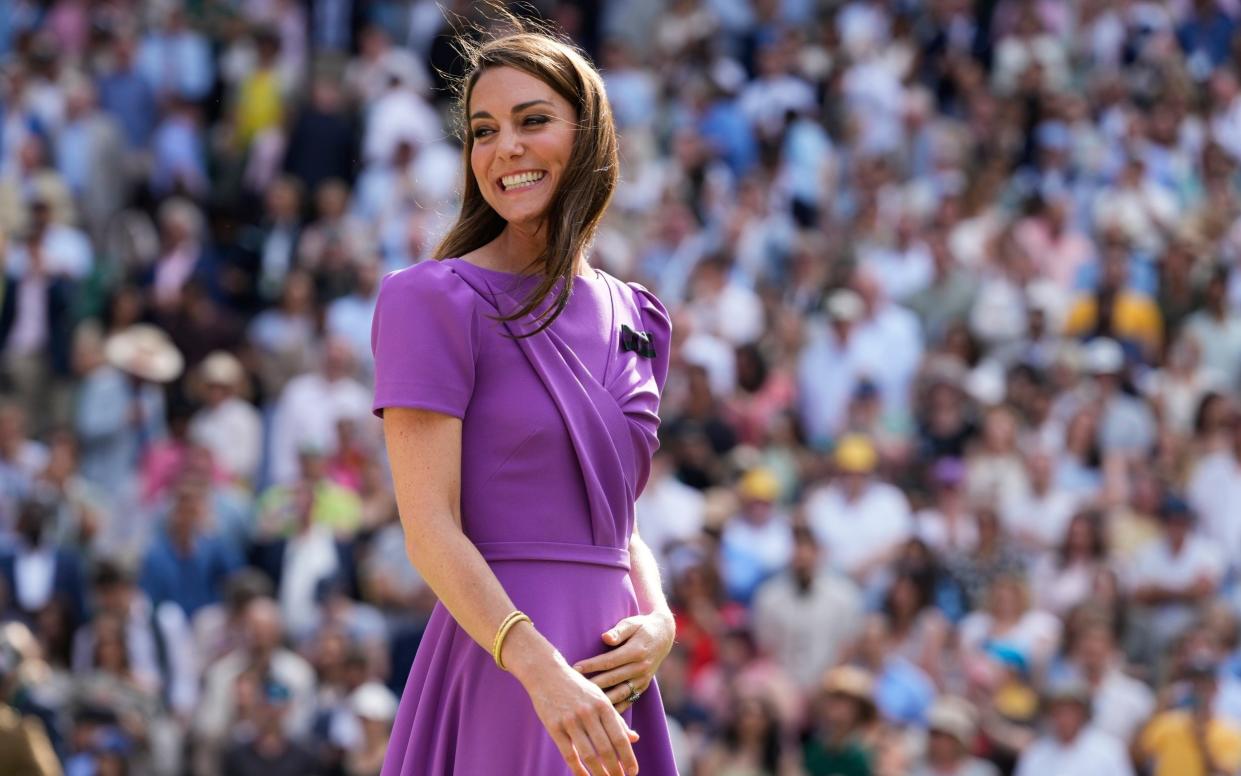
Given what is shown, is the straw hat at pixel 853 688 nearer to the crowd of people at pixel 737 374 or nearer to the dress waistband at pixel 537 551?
the crowd of people at pixel 737 374

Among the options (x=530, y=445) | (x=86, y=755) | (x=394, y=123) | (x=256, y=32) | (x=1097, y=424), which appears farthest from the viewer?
(x=256, y=32)

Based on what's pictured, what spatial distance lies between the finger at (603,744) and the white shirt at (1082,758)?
6604mm

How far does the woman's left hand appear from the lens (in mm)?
3482

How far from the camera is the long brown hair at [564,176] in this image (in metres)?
3.61

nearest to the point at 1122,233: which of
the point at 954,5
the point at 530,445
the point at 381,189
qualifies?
the point at 954,5

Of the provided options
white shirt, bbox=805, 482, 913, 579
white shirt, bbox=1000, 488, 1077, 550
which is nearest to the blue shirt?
white shirt, bbox=805, 482, 913, 579

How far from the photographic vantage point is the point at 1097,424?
1223 centimetres

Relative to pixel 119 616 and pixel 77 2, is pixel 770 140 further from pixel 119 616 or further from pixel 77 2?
pixel 119 616

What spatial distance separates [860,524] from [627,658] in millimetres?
8227

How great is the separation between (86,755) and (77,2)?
28.2ft

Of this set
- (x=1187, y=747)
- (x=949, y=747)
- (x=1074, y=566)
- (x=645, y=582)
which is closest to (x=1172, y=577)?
(x=1074, y=566)

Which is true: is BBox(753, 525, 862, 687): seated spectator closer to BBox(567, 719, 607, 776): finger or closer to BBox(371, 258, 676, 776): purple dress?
BBox(371, 258, 676, 776): purple dress

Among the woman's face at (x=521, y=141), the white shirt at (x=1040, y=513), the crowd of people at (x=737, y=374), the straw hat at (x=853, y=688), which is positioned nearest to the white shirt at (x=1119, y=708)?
the crowd of people at (x=737, y=374)

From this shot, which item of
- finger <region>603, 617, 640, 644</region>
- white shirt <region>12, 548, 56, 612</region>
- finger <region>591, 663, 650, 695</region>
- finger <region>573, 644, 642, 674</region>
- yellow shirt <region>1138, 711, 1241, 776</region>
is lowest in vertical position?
yellow shirt <region>1138, 711, 1241, 776</region>
